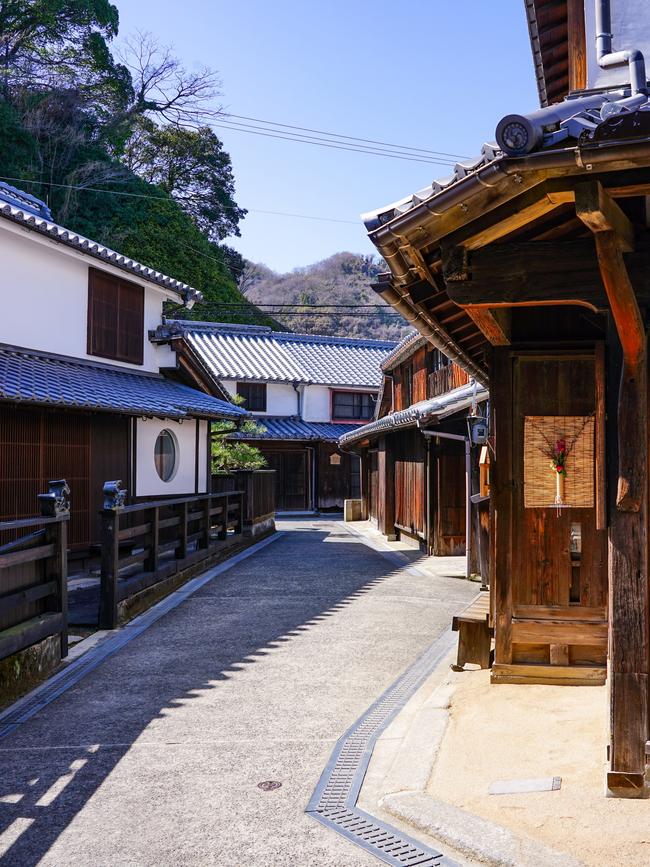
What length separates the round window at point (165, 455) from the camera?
1683 centimetres

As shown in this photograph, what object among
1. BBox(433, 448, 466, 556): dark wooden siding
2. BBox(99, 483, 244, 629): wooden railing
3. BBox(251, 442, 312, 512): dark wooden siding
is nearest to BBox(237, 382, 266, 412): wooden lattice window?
BBox(251, 442, 312, 512): dark wooden siding

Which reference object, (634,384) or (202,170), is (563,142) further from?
(202,170)

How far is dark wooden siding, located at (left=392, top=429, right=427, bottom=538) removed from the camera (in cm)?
1838

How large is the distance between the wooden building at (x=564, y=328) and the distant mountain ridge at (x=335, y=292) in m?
53.1

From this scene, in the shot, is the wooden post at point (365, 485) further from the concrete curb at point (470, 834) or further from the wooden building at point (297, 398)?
the concrete curb at point (470, 834)

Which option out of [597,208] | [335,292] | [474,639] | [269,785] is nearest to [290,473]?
[474,639]

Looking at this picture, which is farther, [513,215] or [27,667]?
[27,667]

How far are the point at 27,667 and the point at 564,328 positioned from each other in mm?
5863

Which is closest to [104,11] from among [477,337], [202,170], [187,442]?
[202,170]

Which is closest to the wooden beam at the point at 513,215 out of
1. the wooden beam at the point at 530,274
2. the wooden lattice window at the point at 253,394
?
the wooden beam at the point at 530,274

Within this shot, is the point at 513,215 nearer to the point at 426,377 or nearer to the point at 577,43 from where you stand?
the point at 577,43

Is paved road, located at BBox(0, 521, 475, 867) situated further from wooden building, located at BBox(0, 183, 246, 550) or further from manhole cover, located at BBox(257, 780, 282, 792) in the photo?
wooden building, located at BBox(0, 183, 246, 550)

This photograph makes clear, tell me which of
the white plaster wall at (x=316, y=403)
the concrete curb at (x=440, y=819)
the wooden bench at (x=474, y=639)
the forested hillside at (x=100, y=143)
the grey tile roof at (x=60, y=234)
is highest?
the forested hillside at (x=100, y=143)

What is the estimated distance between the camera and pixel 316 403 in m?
35.8
